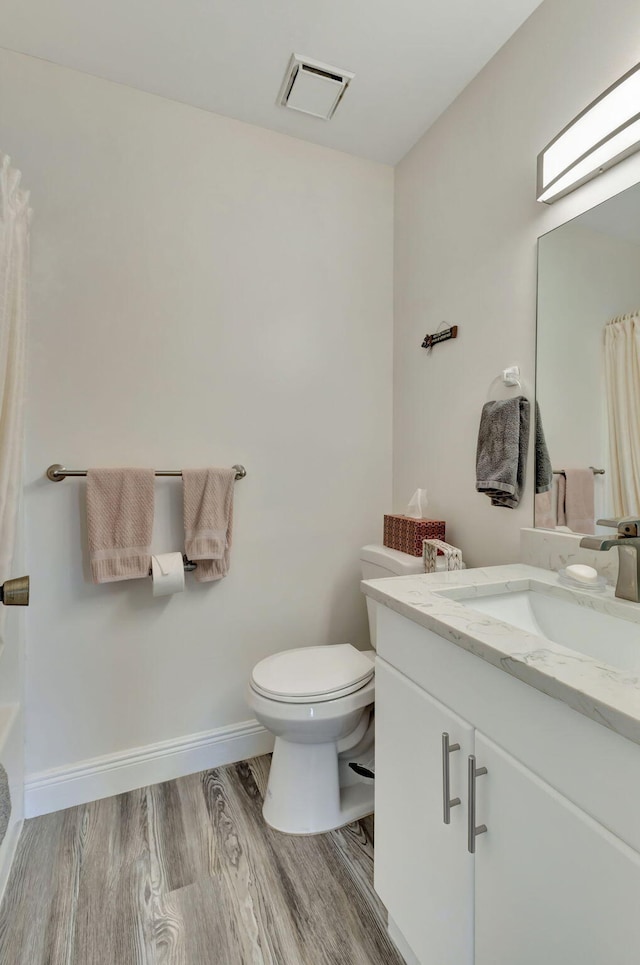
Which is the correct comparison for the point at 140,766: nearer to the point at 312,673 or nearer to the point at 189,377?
the point at 312,673

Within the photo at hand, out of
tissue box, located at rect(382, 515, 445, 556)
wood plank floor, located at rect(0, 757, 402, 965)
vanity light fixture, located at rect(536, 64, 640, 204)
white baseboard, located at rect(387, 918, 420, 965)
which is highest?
vanity light fixture, located at rect(536, 64, 640, 204)

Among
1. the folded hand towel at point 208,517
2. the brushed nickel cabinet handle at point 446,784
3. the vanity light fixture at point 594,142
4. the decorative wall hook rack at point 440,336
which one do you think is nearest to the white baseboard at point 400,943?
the brushed nickel cabinet handle at point 446,784

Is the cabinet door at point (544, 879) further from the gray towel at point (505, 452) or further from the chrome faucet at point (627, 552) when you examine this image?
the gray towel at point (505, 452)

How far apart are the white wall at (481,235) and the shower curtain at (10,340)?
1.35m

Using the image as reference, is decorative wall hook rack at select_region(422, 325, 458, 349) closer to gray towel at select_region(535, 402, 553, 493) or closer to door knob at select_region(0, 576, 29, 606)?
gray towel at select_region(535, 402, 553, 493)

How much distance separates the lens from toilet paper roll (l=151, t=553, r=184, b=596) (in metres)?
1.57

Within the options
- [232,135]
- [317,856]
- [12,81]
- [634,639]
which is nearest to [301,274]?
[232,135]

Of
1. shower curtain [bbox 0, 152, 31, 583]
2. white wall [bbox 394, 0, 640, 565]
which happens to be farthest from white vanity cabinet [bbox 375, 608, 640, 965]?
shower curtain [bbox 0, 152, 31, 583]

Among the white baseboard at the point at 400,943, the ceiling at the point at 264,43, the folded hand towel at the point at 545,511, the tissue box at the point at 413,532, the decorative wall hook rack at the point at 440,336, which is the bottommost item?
the white baseboard at the point at 400,943

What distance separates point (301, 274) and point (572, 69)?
1031 millimetres

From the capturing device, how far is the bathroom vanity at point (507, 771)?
0.58 m

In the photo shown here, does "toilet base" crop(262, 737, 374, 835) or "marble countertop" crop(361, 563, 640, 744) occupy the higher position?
"marble countertop" crop(361, 563, 640, 744)

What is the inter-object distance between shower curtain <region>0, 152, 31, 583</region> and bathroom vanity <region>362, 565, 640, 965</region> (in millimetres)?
870

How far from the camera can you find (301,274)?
6.20 ft
